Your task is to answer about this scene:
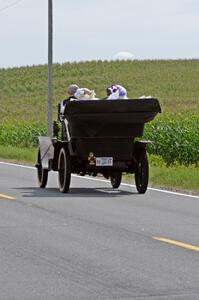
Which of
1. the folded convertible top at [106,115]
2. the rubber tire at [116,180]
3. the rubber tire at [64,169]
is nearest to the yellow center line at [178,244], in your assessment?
the folded convertible top at [106,115]

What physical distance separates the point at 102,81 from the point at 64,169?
8148 cm

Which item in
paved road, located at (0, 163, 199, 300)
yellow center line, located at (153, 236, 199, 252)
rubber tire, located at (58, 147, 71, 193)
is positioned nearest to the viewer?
paved road, located at (0, 163, 199, 300)

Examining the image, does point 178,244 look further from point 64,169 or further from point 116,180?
point 116,180

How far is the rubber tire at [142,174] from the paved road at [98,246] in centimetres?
22

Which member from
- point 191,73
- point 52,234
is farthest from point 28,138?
point 191,73

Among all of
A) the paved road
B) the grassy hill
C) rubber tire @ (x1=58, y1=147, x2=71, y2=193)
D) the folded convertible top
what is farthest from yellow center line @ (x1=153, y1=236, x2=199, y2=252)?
the grassy hill

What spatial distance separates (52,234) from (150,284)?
3.57 meters

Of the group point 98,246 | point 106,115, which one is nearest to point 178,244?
point 98,246

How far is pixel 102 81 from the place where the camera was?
99.2 m

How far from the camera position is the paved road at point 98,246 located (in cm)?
849

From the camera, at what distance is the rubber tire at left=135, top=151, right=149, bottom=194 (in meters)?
17.9

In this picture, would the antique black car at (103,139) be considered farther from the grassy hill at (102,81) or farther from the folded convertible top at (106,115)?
the grassy hill at (102,81)

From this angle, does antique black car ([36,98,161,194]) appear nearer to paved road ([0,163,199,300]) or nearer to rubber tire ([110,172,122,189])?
paved road ([0,163,199,300])

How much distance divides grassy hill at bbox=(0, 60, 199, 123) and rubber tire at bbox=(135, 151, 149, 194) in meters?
50.7
